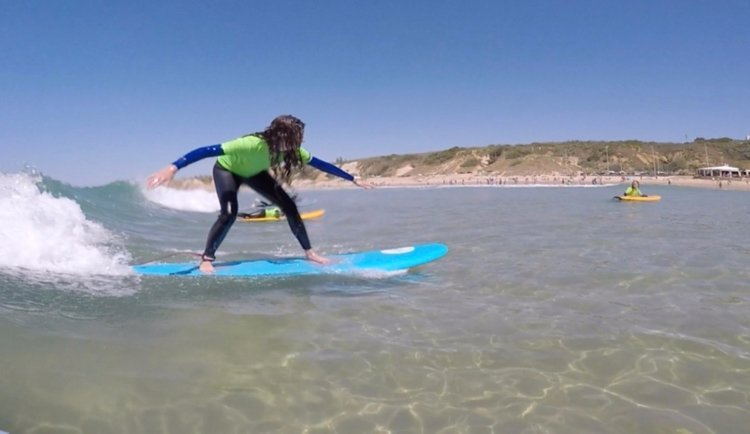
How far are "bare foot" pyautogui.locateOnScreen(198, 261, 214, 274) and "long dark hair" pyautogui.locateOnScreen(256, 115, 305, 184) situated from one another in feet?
4.70

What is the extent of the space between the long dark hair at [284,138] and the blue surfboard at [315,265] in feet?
4.26

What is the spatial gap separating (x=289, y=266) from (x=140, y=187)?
79.5 feet

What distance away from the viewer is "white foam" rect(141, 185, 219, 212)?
2534 cm

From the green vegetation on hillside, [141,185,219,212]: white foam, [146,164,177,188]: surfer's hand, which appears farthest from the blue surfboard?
the green vegetation on hillside

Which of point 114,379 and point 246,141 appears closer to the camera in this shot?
point 114,379

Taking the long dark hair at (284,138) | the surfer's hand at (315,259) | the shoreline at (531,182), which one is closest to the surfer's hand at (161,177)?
the long dark hair at (284,138)

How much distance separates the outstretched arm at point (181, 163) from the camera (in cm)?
534

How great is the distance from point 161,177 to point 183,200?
75.7 ft

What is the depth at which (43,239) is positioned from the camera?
6883mm

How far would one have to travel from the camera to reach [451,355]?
3.71m

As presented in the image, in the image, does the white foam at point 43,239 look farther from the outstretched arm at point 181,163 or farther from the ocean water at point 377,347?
the outstretched arm at point 181,163

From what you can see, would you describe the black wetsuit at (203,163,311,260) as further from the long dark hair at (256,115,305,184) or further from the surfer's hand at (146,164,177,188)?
the surfer's hand at (146,164,177,188)

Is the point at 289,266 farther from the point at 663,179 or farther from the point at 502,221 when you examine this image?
the point at 663,179

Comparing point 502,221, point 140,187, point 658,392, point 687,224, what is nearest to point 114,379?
point 658,392
